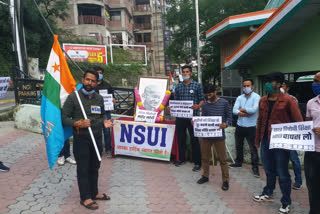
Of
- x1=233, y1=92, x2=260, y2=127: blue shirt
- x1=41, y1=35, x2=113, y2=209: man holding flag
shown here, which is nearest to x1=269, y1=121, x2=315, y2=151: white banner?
x1=233, y1=92, x2=260, y2=127: blue shirt

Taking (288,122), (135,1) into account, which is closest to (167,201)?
(288,122)

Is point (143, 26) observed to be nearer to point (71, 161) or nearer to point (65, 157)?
point (65, 157)

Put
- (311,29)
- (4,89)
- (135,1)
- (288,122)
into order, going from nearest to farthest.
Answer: (288,122) < (4,89) < (311,29) < (135,1)

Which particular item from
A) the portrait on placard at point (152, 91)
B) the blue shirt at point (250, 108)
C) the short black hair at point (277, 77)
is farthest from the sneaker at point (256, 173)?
the portrait on placard at point (152, 91)

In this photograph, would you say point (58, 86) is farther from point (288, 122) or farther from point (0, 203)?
point (288, 122)

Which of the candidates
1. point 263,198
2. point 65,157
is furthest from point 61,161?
point 263,198

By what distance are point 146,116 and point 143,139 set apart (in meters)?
0.58

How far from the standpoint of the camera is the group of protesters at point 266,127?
11.0 feet

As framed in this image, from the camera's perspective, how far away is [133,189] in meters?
4.57

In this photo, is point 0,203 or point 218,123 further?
point 218,123

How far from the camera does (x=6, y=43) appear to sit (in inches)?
894

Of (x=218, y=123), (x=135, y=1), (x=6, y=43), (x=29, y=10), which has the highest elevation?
(x=135, y=1)

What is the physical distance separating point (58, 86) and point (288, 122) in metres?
3.61

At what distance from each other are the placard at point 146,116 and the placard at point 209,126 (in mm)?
1664
